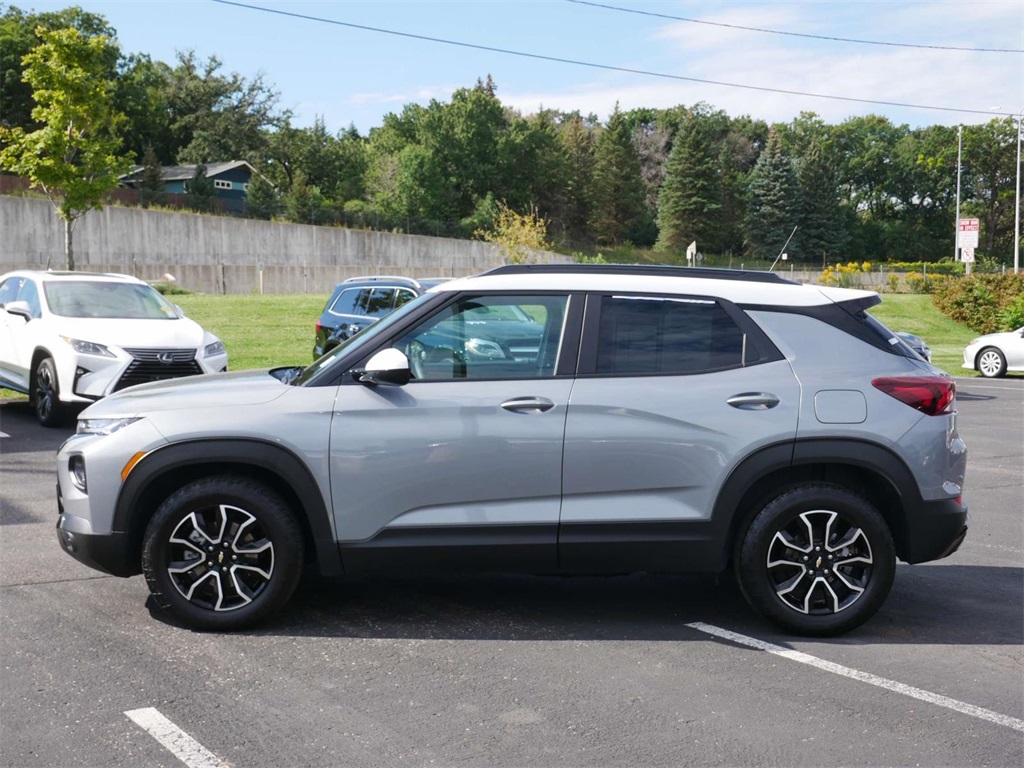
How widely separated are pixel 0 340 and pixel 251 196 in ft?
163

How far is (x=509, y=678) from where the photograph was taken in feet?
15.7

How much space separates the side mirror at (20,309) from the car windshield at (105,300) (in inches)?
11.2

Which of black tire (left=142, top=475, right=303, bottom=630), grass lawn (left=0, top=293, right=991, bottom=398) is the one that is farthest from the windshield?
grass lawn (left=0, top=293, right=991, bottom=398)

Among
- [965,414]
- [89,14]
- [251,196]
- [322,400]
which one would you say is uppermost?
[89,14]

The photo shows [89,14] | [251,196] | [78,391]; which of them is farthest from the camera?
[89,14]

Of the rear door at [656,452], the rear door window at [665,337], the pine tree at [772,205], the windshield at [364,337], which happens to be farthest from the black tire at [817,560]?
the pine tree at [772,205]

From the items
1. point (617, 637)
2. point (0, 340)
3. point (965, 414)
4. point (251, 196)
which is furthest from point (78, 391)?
point (251, 196)

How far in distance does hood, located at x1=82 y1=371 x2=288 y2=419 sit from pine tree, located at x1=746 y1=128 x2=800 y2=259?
8212 cm

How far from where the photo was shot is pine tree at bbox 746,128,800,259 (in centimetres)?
8538

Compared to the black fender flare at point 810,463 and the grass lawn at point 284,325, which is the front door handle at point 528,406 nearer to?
the black fender flare at point 810,463

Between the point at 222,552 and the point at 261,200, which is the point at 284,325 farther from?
the point at 261,200

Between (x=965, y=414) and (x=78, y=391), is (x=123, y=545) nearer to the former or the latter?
(x=78, y=391)

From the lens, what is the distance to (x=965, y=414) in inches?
614

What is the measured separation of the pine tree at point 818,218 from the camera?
87.7 m
